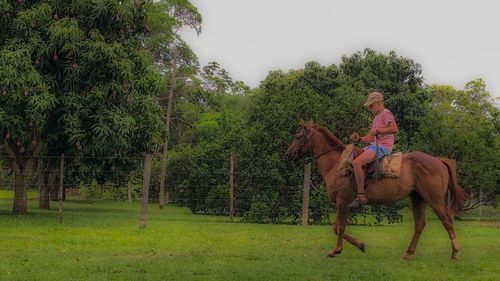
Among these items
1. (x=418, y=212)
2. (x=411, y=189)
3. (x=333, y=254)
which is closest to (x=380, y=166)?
(x=411, y=189)

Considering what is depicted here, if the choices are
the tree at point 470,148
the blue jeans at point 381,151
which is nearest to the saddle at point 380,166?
the blue jeans at point 381,151

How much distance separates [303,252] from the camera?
10.6 metres

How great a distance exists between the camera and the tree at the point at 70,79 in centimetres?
1769

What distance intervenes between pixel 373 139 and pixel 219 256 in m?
3.27

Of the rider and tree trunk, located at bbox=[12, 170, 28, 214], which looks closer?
the rider

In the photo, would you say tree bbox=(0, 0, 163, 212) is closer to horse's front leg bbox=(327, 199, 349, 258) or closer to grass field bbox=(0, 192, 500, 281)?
grass field bbox=(0, 192, 500, 281)

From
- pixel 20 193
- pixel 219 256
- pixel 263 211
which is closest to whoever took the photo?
pixel 219 256

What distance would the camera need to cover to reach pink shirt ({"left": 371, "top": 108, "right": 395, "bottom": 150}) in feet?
32.8

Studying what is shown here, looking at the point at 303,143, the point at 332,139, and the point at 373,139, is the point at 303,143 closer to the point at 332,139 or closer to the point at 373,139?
the point at 332,139

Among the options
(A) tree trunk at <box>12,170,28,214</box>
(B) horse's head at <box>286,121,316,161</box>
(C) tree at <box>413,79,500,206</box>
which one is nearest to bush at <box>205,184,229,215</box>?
(A) tree trunk at <box>12,170,28,214</box>

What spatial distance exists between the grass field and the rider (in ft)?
3.72

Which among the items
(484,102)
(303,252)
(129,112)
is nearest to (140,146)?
(129,112)

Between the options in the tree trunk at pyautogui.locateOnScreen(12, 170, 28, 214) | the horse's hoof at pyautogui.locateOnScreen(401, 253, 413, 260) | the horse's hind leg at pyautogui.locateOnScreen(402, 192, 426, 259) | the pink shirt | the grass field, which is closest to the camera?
the grass field

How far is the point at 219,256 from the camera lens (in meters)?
9.63
